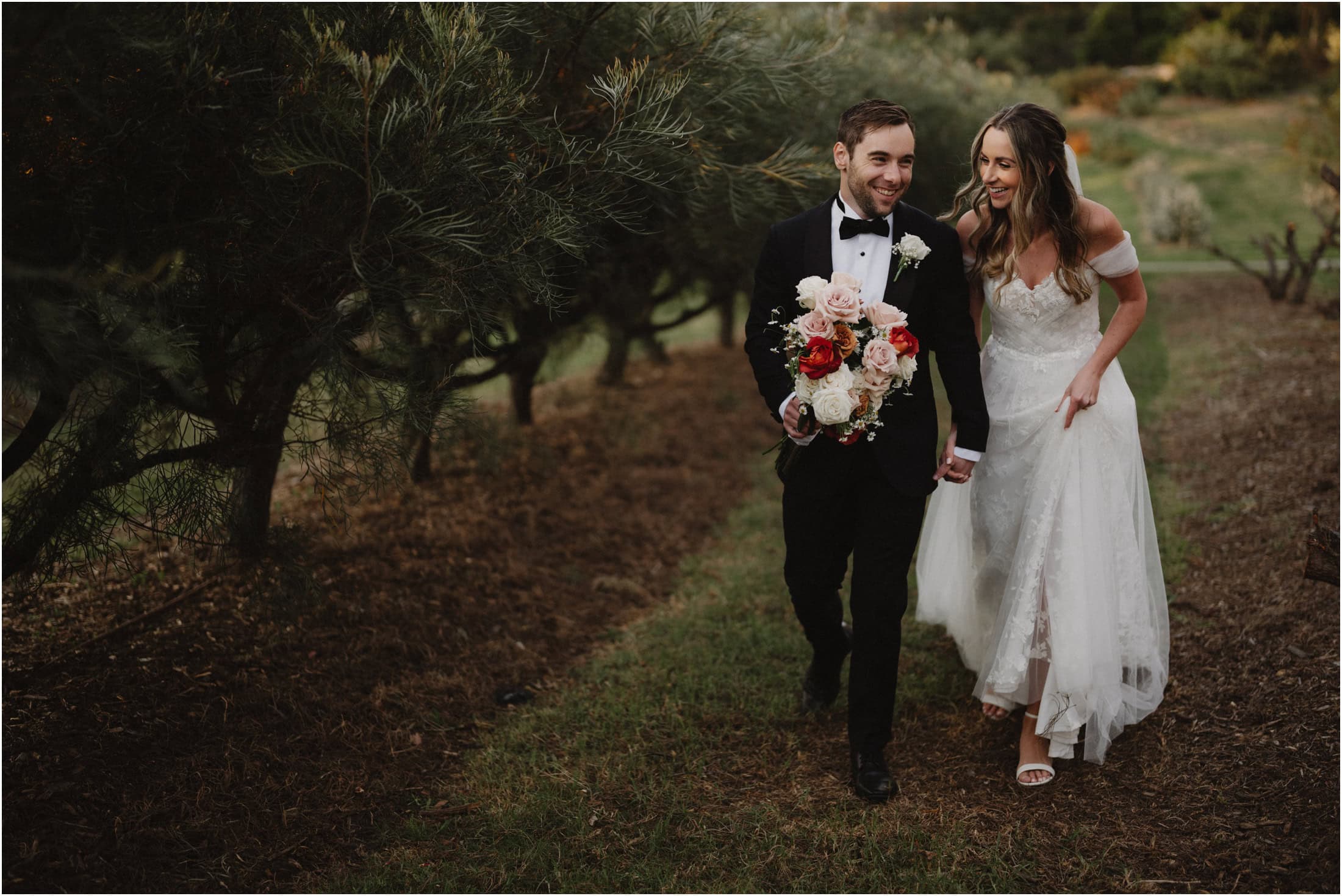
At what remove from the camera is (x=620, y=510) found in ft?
21.7

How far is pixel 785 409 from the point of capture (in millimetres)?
3250

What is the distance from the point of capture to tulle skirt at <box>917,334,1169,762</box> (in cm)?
333

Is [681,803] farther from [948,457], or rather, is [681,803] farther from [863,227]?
[863,227]

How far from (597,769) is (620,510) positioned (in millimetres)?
3118

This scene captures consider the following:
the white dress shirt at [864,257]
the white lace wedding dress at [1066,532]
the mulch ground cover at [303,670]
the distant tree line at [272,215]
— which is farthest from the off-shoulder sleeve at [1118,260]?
the mulch ground cover at [303,670]

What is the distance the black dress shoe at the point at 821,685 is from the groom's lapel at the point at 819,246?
1.51 metres

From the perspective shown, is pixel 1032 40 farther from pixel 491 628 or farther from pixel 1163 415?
pixel 491 628

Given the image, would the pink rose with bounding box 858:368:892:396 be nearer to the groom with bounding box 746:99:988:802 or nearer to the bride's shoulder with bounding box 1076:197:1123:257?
the groom with bounding box 746:99:988:802

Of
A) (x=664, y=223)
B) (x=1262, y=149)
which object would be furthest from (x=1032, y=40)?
(x=664, y=223)

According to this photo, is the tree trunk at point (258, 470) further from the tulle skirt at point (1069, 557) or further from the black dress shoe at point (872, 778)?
the tulle skirt at point (1069, 557)

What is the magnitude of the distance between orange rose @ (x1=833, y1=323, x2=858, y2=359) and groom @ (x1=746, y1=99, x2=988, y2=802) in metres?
0.22

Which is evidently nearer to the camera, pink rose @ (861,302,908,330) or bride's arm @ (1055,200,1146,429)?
pink rose @ (861,302,908,330)

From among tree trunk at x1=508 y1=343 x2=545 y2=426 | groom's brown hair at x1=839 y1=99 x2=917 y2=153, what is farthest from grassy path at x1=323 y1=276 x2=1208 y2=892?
tree trunk at x1=508 y1=343 x2=545 y2=426

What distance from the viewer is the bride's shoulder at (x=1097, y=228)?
3.26 metres
